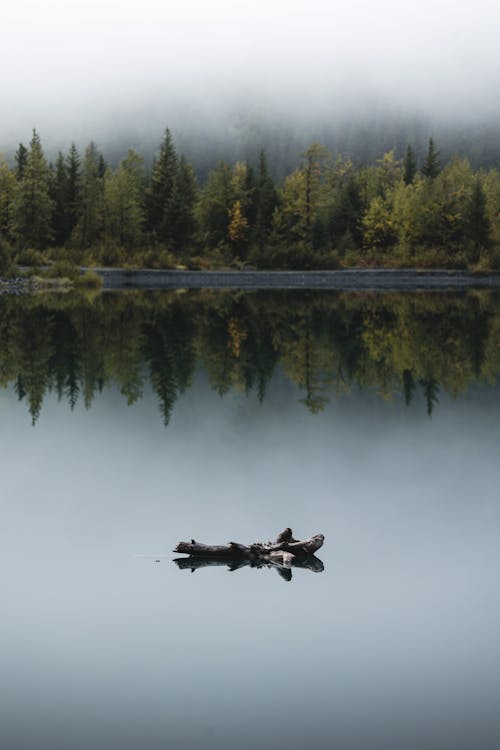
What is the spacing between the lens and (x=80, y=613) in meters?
7.07

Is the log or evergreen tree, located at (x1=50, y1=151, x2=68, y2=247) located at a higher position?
evergreen tree, located at (x1=50, y1=151, x2=68, y2=247)

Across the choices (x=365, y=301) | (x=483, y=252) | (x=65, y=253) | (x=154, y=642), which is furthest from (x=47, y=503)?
(x=483, y=252)

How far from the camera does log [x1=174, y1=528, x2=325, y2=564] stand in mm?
8383

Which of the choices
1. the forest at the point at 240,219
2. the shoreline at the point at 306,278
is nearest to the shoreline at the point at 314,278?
the shoreline at the point at 306,278

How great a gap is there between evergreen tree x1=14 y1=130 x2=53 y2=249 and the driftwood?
63739mm

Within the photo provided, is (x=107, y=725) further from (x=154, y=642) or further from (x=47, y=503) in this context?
(x=47, y=503)

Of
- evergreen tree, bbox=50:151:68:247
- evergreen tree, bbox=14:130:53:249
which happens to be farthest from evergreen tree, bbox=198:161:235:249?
evergreen tree, bbox=14:130:53:249

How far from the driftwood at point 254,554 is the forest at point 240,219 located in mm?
60200

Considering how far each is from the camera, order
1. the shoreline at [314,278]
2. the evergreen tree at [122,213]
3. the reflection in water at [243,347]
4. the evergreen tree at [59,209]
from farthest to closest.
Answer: the evergreen tree at [59,209], the evergreen tree at [122,213], the shoreline at [314,278], the reflection in water at [243,347]

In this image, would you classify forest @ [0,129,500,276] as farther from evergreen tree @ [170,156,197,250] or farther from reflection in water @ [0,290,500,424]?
reflection in water @ [0,290,500,424]

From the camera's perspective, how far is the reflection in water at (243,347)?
1875cm

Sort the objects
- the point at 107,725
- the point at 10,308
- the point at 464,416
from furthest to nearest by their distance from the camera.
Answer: the point at 10,308
the point at 464,416
the point at 107,725

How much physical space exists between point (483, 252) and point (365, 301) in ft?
84.3

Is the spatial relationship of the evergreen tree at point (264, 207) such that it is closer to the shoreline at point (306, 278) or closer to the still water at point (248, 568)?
the shoreline at point (306, 278)
